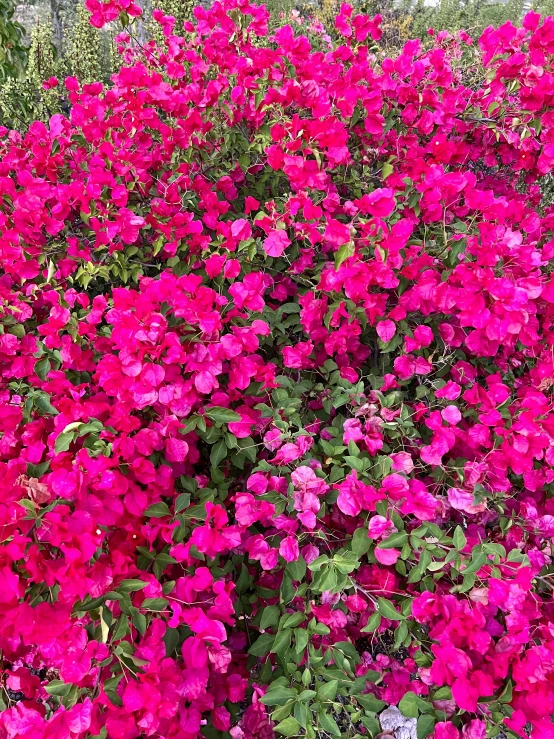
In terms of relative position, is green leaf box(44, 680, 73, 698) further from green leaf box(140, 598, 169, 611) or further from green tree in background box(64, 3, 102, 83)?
green tree in background box(64, 3, 102, 83)

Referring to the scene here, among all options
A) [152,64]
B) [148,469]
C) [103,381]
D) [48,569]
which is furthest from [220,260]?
[152,64]

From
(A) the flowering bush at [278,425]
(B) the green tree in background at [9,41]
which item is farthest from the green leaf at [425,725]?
(B) the green tree in background at [9,41]

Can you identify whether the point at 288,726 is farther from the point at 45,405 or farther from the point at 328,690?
the point at 45,405

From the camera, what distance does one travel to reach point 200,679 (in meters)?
1.01

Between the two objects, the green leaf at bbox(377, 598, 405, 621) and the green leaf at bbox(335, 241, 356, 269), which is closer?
the green leaf at bbox(377, 598, 405, 621)

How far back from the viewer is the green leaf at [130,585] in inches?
39.0

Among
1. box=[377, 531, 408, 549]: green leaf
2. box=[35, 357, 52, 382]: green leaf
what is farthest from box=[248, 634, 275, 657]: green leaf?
box=[35, 357, 52, 382]: green leaf

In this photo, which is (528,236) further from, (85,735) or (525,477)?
(85,735)

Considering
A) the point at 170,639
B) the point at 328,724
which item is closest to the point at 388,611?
the point at 328,724

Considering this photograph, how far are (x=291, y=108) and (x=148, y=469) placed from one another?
4.82 feet

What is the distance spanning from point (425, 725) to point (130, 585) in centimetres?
69

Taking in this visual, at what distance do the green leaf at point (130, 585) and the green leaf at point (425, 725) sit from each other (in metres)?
0.65

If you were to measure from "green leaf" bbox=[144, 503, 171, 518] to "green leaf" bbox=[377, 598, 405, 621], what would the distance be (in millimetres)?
511

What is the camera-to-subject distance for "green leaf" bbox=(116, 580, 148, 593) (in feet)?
3.25
